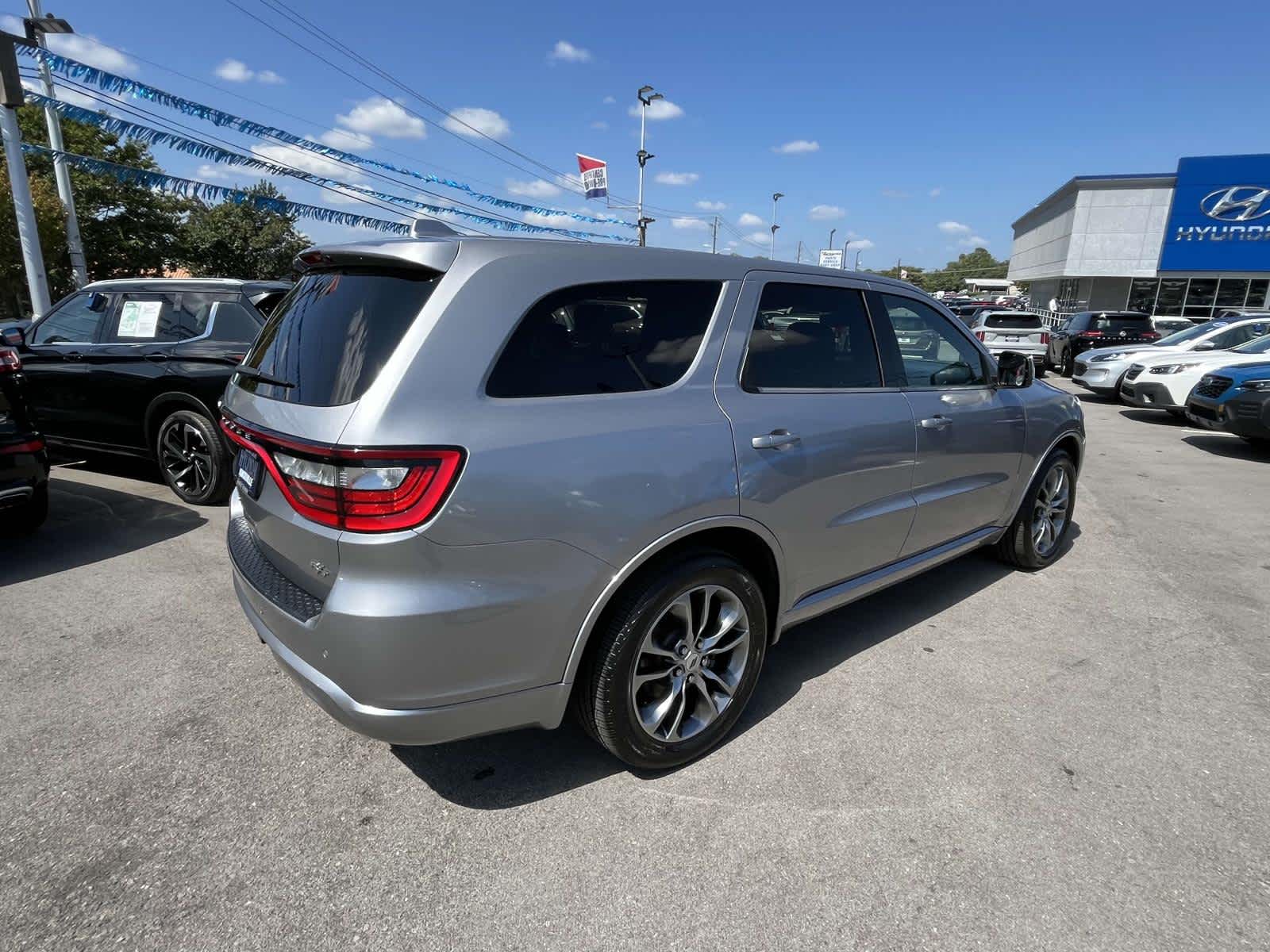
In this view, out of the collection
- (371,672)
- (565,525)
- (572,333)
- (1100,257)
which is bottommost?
(371,672)

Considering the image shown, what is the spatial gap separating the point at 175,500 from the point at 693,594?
17.0 feet

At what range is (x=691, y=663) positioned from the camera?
101 inches

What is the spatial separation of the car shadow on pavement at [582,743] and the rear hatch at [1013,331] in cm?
1541

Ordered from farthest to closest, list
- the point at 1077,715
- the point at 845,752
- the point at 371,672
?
the point at 1077,715 → the point at 845,752 → the point at 371,672

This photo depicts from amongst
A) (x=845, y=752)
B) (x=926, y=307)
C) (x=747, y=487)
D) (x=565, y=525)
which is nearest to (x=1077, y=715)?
(x=845, y=752)

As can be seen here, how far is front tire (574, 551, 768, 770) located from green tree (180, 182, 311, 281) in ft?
159

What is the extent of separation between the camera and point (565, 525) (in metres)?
2.07

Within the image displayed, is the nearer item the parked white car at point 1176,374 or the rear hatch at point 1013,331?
the parked white car at point 1176,374

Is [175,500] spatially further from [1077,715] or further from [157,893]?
[1077,715]

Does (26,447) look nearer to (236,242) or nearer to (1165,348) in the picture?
(1165,348)

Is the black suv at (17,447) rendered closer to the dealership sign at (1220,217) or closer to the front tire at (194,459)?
the front tire at (194,459)

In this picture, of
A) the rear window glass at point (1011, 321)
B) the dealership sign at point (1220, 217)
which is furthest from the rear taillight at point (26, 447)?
the dealership sign at point (1220, 217)

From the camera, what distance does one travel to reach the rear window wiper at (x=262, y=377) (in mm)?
2281

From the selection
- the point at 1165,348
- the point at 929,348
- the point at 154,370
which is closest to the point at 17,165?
the point at 154,370
